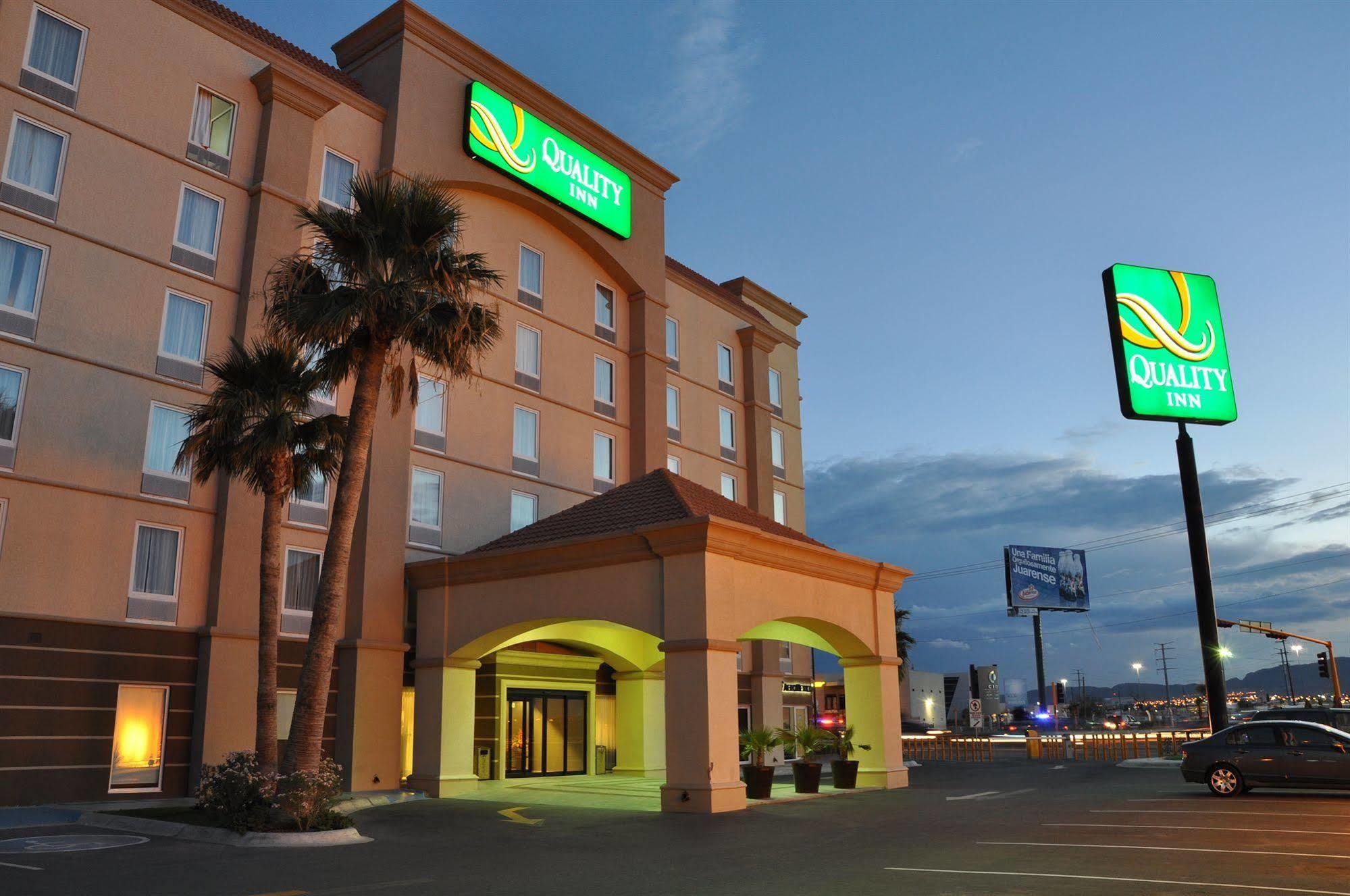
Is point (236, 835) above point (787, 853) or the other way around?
above

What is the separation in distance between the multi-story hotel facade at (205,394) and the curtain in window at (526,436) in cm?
9

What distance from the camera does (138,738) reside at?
2459cm

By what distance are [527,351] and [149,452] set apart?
13.2 meters

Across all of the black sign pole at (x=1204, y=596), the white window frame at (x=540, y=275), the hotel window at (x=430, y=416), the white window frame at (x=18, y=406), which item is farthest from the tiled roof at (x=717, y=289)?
the white window frame at (x=18, y=406)

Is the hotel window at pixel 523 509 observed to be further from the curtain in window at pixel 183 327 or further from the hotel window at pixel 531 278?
the curtain in window at pixel 183 327

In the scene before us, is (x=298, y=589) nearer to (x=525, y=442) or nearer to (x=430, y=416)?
(x=430, y=416)

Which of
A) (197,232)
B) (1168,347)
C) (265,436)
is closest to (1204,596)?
(1168,347)

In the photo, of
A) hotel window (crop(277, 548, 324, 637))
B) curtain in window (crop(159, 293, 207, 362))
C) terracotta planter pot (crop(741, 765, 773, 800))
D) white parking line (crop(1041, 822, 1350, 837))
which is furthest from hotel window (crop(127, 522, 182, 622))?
white parking line (crop(1041, 822, 1350, 837))

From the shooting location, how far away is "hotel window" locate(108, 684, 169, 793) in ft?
79.3

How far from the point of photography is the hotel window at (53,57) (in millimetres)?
24594

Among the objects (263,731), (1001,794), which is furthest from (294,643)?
(1001,794)

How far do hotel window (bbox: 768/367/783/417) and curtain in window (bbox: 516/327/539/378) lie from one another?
55.9 feet

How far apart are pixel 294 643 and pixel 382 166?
1428 centimetres

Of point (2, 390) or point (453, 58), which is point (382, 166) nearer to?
point (453, 58)
